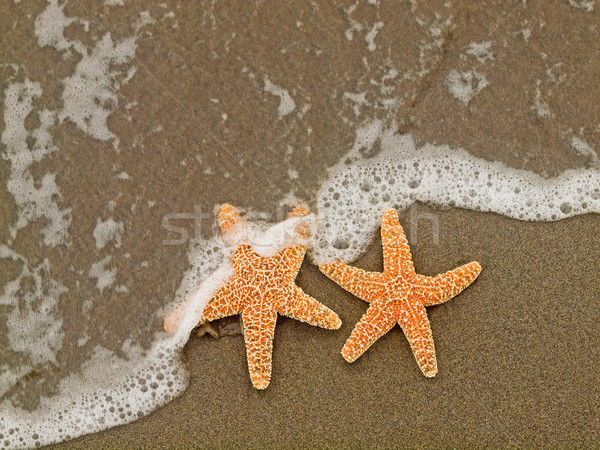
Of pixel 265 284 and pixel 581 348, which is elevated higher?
pixel 265 284

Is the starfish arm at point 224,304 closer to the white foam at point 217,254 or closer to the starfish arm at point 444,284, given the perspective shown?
the white foam at point 217,254

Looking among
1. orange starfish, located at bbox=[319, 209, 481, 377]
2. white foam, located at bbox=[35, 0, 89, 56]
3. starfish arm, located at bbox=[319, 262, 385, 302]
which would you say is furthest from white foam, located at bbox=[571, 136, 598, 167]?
white foam, located at bbox=[35, 0, 89, 56]

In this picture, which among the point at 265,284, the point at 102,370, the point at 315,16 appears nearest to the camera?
the point at 265,284

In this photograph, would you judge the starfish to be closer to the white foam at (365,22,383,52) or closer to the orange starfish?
the orange starfish

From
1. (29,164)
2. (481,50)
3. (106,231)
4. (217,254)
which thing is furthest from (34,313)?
(481,50)

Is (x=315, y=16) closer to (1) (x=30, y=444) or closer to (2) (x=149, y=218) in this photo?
(2) (x=149, y=218)

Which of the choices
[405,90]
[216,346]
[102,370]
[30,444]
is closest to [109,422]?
[102,370]

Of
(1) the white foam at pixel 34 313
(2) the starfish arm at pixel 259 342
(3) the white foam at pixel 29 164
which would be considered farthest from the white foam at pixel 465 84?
(1) the white foam at pixel 34 313
